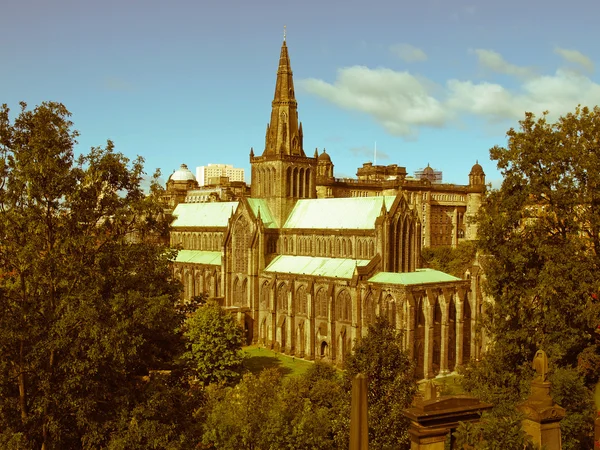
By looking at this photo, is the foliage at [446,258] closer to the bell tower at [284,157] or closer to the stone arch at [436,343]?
the bell tower at [284,157]

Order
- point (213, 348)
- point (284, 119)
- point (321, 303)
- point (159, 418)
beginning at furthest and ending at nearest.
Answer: point (284, 119), point (321, 303), point (213, 348), point (159, 418)

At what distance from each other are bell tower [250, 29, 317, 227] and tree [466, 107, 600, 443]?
4983cm

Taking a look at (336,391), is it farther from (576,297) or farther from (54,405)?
(54,405)

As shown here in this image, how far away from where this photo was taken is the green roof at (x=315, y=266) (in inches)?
2721

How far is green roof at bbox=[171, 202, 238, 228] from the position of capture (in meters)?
98.9

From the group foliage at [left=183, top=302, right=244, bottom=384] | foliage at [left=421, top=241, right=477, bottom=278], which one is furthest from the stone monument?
foliage at [left=421, top=241, right=477, bottom=278]

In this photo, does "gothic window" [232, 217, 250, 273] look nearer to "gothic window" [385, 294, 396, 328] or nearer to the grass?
the grass


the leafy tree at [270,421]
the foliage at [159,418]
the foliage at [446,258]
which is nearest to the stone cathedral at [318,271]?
the leafy tree at [270,421]

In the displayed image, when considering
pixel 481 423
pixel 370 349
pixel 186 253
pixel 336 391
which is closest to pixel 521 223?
pixel 370 349

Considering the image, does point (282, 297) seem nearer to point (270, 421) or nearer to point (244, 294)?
point (244, 294)

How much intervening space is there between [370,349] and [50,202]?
19.1 metres

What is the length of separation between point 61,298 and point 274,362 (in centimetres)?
4587

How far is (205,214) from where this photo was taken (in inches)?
4067

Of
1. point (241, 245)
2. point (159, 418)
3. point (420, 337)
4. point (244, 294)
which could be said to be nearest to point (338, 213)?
point (241, 245)
